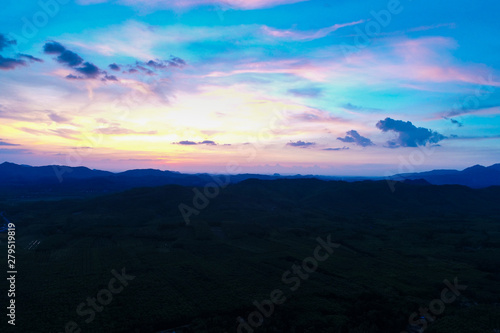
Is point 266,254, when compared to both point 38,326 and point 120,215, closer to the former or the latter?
point 38,326

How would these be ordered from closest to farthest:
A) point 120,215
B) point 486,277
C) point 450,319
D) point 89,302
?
point 450,319 → point 89,302 → point 486,277 → point 120,215

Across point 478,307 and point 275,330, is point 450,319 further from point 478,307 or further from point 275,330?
point 275,330

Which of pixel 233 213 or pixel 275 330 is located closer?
pixel 275 330

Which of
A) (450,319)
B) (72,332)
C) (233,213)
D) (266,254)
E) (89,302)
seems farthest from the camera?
(233,213)

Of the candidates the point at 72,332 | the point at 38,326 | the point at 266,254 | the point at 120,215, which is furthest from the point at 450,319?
the point at 120,215

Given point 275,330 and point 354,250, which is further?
point 354,250

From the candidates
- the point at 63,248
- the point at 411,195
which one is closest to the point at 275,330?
the point at 63,248
